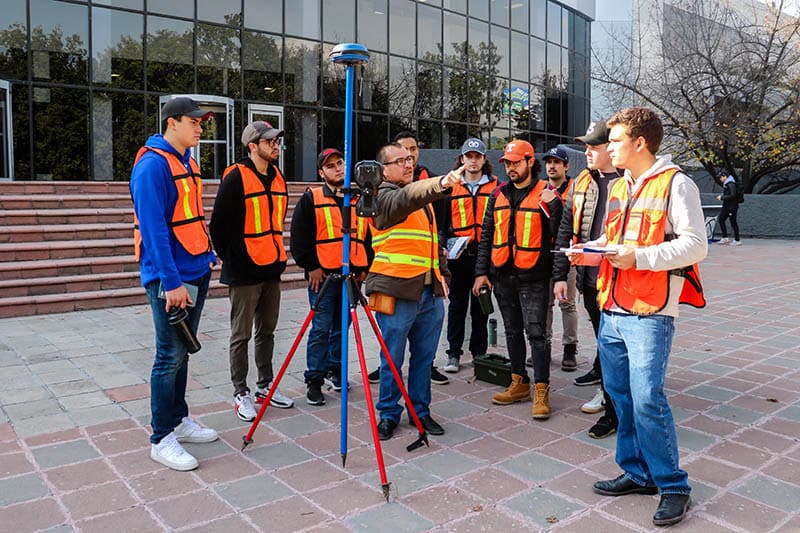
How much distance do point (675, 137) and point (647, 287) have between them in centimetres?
2150

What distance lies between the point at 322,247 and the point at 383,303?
1119 millimetres

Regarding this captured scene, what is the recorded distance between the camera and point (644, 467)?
3.75 metres

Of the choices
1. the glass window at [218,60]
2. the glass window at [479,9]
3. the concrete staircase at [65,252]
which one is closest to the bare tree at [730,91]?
the glass window at [479,9]

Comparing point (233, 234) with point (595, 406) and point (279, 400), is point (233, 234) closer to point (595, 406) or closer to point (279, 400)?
point (279, 400)

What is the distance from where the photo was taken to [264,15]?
20578mm

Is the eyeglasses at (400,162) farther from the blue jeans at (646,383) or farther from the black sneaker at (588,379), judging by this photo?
the black sneaker at (588,379)

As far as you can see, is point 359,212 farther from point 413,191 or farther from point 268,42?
point 268,42

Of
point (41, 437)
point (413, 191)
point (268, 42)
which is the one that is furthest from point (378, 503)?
point (268, 42)

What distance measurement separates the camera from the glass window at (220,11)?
1947 cm

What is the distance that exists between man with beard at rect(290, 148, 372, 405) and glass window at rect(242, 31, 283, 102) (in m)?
15.7

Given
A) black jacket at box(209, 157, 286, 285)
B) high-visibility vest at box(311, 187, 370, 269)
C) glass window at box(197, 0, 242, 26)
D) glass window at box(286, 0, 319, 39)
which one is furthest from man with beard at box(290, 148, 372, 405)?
glass window at box(286, 0, 319, 39)

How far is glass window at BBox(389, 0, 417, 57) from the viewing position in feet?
76.5

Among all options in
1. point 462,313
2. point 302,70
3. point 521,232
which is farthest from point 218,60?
point 521,232

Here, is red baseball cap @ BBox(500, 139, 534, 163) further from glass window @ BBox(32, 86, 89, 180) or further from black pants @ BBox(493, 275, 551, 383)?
glass window @ BBox(32, 86, 89, 180)
